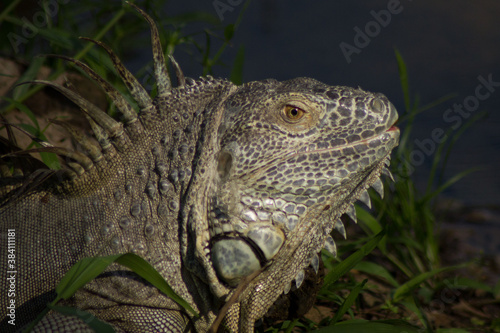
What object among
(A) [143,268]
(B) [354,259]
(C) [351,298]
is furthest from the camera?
(B) [354,259]

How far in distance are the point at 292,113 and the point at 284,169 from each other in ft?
0.93

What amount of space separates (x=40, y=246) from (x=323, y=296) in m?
2.03

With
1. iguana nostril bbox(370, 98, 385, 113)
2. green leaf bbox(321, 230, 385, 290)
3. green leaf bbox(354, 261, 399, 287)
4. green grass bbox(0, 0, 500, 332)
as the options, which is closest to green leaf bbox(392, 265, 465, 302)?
green grass bbox(0, 0, 500, 332)

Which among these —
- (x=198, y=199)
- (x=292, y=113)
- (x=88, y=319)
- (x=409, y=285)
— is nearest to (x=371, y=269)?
(x=409, y=285)

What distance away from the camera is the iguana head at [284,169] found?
2.41 meters

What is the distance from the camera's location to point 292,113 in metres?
2.54

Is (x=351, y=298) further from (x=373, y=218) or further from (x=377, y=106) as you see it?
(x=377, y=106)

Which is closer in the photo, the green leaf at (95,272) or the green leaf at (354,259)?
the green leaf at (95,272)

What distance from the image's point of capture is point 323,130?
2.56 m

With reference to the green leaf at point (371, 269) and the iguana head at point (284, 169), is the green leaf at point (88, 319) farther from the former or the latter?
the green leaf at point (371, 269)

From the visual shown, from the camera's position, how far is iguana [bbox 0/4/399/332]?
2.44 meters

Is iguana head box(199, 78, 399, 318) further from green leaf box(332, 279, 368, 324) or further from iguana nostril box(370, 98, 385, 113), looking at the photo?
green leaf box(332, 279, 368, 324)

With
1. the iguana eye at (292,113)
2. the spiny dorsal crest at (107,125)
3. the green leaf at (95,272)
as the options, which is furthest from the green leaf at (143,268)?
the iguana eye at (292,113)

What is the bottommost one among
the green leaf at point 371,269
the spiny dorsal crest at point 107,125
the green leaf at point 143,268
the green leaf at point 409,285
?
the green leaf at point 409,285
